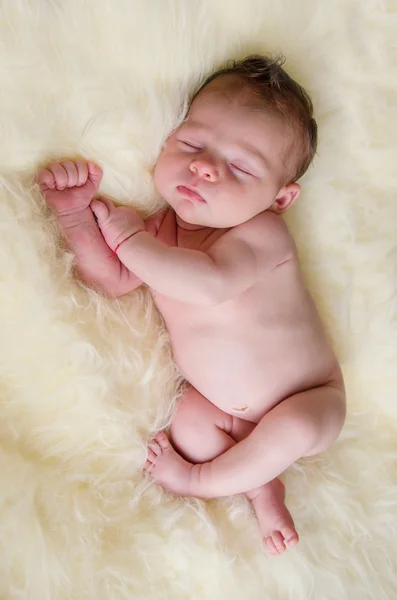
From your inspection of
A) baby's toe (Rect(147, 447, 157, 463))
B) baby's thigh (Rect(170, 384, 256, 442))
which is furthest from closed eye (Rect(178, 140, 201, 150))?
baby's toe (Rect(147, 447, 157, 463))

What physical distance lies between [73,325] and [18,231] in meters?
0.20

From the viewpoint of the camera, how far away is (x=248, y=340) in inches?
50.3

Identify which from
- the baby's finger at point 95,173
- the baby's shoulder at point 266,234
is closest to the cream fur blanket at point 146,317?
the baby's finger at point 95,173

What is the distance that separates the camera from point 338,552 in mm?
1298

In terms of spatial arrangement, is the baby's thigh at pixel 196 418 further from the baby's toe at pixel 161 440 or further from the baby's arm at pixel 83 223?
the baby's arm at pixel 83 223

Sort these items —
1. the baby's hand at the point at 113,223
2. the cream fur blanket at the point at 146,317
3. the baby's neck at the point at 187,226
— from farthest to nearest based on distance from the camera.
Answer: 1. the baby's neck at the point at 187,226
2. the baby's hand at the point at 113,223
3. the cream fur blanket at the point at 146,317

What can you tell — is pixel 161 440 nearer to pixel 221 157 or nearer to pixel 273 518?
pixel 273 518

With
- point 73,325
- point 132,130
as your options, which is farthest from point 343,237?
point 73,325

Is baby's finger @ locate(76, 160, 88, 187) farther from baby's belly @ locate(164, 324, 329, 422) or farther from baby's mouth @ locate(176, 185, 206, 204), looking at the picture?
baby's belly @ locate(164, 324, 329, 422)

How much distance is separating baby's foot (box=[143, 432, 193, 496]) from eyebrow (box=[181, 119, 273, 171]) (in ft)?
1.94

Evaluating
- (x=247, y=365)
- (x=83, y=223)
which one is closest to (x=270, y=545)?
(x=247, y=365)

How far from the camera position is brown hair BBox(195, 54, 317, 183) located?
3.91 ft

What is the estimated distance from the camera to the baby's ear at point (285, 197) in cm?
127

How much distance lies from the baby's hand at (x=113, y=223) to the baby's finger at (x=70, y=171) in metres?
0.07
